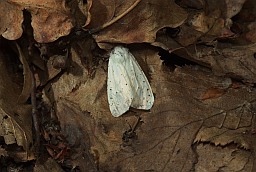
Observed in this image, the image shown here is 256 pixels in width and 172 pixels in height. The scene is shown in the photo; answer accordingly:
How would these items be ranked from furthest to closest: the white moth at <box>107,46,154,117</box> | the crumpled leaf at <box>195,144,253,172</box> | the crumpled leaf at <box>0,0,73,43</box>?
the white moth at <box>107,46,154,117</box>, the crumpled leaf at <box>0,0,73,43</box>, the crumpled leaf at <box>195,144,253,172</box>

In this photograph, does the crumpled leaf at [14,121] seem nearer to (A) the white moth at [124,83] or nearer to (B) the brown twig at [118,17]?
(A) the white moth at [124,83]

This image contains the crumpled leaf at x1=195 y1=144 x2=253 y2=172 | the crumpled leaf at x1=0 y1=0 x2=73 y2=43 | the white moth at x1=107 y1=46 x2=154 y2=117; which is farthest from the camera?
the white moth at x1=107 y1=46 x2=154 y2=117

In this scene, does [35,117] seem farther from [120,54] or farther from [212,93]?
[212,93]

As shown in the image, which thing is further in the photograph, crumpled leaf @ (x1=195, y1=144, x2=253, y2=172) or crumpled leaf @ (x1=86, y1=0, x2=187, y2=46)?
crumpled leaf @ (x1=86, y1=0, x2=187, y2=46)

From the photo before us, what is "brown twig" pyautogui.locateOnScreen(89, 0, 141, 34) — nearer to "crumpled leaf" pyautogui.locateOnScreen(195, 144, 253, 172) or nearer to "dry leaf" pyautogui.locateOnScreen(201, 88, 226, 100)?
"dry leaf" pyautogui.locateOnScreen(201, 88, 226, 100)

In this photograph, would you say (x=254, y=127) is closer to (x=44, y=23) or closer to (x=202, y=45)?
(x=202, y=45)

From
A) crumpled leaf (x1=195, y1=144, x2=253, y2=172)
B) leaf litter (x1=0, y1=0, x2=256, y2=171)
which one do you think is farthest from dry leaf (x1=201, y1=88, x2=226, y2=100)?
crumpled leaf (x1=195, y1=144, x2=253, y2=172)

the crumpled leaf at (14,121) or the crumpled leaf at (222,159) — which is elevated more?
the crumpled leaf at (14,121)

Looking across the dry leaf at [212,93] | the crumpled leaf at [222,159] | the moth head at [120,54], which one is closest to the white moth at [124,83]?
the moth head at [120,54]
